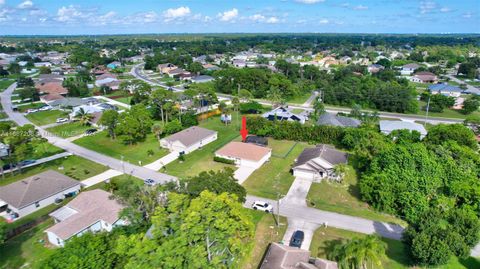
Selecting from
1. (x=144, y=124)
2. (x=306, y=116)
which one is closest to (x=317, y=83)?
(x=306, y=116)

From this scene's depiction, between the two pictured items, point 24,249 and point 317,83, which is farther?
point 317,83

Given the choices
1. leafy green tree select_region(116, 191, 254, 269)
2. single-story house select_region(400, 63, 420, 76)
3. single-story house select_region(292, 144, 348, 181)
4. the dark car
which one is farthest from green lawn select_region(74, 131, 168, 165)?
single-story house select_region(400, 63, 420, 76)

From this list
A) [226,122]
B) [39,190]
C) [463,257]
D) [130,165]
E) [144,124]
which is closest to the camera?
[463,257]

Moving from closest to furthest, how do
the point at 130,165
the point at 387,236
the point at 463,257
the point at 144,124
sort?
the point at 463,257 → the point at 387,236 → the point at 130,165 → the point at 144,124

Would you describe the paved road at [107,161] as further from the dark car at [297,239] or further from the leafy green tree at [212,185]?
the dark car at [297,239]

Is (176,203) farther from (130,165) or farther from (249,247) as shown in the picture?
(130,165)

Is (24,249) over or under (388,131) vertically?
under

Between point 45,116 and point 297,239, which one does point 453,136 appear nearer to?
point 297,239
